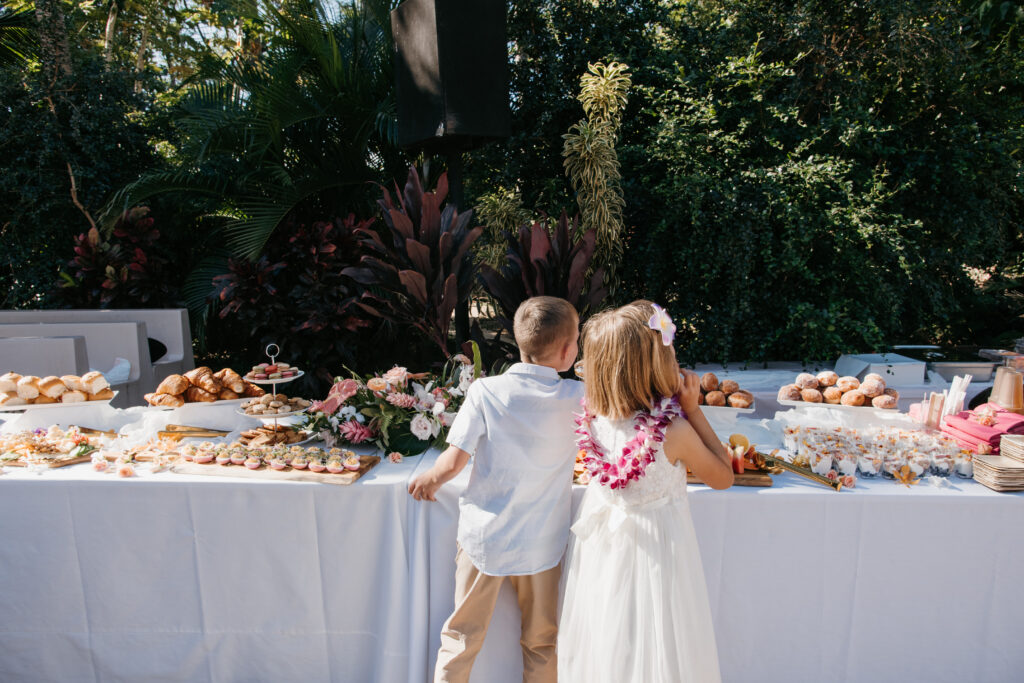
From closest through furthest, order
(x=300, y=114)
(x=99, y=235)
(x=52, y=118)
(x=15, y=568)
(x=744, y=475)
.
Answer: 1. (x=744, y=475)
2. (x=15, y=568)
3. (x=300, y=114)
4. (x=99, y=235)
5. (x=52, y=118)

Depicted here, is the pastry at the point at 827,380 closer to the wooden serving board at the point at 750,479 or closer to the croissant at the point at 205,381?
the wooden serving board at the point at 750,479

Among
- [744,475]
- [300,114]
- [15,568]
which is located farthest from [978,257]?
[15,568]

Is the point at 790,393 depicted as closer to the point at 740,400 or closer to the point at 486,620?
the point at 740,400

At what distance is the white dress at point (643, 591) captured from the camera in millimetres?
1551

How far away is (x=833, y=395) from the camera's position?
2.69 m

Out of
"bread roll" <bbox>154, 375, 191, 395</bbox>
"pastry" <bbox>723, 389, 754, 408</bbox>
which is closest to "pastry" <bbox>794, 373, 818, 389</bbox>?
"pastry" <bbox>723, 389, 754, 408</bbox>

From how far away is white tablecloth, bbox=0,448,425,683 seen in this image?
2035 mm

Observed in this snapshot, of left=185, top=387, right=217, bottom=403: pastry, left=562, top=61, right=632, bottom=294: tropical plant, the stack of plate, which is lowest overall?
the stack of plate

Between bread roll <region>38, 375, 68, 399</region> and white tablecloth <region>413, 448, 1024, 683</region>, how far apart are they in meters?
1.79

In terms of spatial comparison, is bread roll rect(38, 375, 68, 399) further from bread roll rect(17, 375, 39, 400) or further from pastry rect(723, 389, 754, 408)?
pastry rect(723, 389, 754, 408)

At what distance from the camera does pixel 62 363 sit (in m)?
3.92

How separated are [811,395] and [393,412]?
1.72m

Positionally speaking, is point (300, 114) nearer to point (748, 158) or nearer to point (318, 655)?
point (748, 158)

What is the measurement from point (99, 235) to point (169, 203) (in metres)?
0.93
